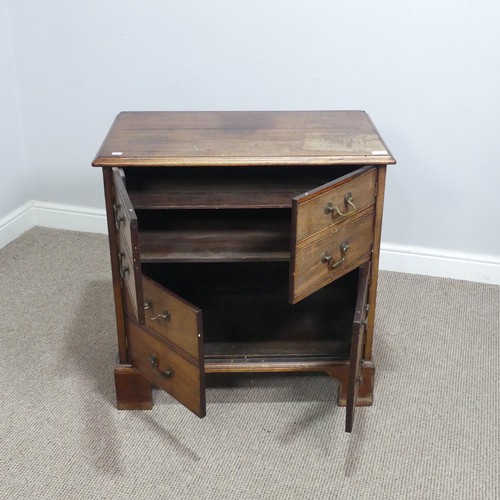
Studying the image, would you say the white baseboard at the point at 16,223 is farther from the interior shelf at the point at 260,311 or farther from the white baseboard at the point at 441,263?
the white baseboard at the point at 441,263

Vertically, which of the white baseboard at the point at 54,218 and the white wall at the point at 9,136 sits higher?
the white wall at the point at 9,136

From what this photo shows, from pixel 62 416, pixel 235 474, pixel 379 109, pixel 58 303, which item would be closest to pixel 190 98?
pixel 379 109

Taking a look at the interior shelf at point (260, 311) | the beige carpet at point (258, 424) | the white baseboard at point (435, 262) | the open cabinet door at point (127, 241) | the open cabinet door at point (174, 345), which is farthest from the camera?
the white baseboard at point (435, 262)

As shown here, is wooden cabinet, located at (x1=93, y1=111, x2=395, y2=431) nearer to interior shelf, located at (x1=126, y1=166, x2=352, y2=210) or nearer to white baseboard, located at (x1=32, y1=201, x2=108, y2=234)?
interior shelf, located at (x1=126, y1=166, x2=352, y2=210)

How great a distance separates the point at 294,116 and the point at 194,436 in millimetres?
775

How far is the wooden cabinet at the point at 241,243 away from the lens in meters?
1.34

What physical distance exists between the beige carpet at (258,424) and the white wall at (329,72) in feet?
1.11

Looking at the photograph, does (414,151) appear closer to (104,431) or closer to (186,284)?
(186,284)

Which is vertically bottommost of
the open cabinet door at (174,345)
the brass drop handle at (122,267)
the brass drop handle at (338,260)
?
the open cabinet door at (174,345)

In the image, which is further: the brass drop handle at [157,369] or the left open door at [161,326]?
the brass drop handle at [157,369]

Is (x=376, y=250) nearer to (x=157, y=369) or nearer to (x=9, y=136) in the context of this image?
(x=157, y=369)

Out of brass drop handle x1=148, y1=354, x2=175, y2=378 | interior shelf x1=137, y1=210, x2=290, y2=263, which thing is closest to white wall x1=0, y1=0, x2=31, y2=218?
interior shelf x1=137, y1=210, x2=290, y2=263

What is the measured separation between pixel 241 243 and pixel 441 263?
2.95 ft

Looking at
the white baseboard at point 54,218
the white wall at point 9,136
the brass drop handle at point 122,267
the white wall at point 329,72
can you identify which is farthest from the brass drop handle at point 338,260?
the white wall at point 9,136
